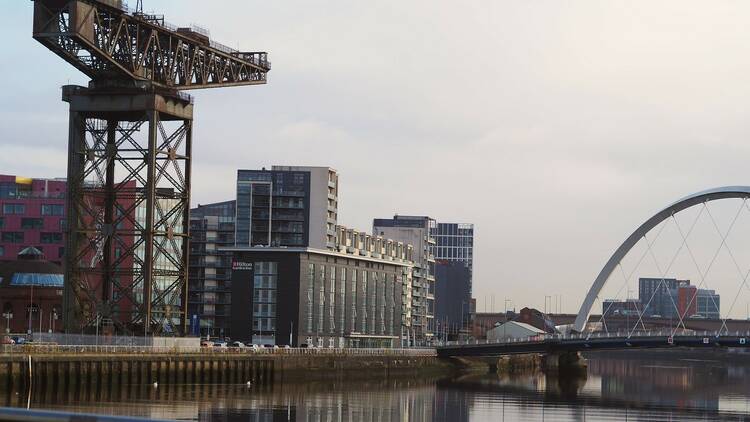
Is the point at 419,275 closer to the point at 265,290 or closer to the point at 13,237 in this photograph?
the point at 13,237

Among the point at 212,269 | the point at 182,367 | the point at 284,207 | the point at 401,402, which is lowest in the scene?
the point at 401,402

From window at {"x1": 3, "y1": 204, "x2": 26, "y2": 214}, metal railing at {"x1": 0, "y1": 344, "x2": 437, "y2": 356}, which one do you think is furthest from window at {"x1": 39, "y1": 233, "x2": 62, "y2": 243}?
metal railing at {"x1": 0, "y1": 344, "x2": 437, "y2": 356}

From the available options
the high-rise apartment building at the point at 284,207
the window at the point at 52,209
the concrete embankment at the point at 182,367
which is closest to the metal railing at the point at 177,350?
the concrete embankment at the point at 182,367

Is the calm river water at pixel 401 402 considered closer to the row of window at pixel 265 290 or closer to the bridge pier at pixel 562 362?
the row of window at pixel 265 290

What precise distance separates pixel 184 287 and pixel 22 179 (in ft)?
222

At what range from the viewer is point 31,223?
447 feet

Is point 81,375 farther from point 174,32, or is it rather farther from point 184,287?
point 174,32

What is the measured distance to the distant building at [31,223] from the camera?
13575 centimetres

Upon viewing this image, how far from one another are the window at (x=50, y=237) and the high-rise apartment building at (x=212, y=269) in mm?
17337

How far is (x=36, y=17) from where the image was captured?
245ft

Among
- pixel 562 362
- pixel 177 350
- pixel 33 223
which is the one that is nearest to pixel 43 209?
pixel 33 223

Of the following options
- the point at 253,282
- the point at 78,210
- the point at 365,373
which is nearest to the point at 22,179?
the point at 253,282

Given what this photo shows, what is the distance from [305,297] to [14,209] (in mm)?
39080

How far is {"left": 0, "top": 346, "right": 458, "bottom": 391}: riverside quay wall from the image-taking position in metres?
70.1
